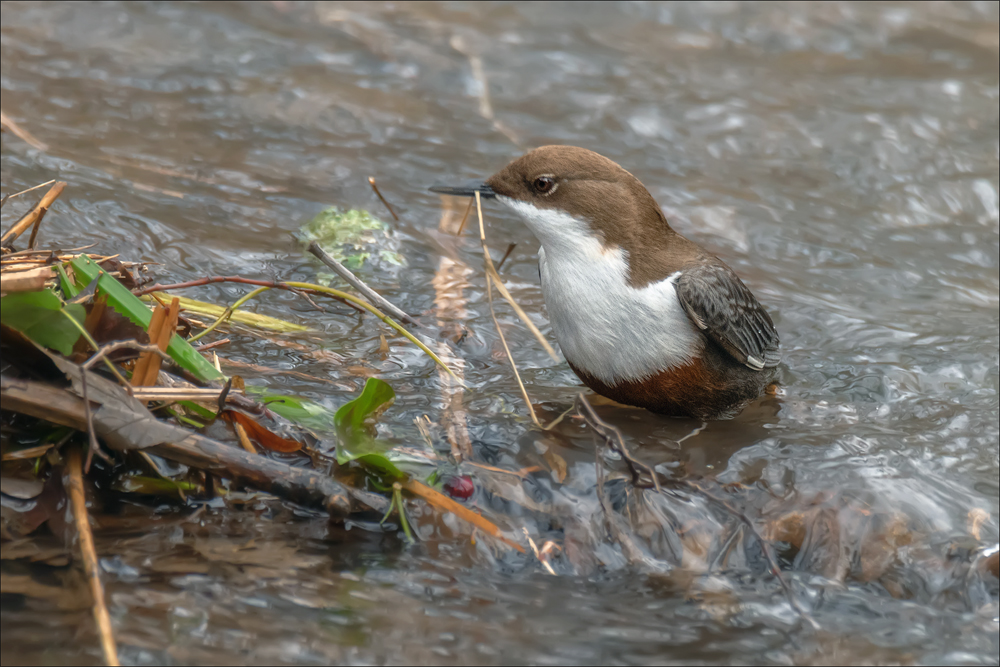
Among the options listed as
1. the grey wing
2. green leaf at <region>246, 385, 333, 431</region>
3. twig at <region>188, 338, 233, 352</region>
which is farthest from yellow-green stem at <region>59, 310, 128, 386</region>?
the grey wing

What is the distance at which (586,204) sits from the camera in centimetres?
Answer: 373

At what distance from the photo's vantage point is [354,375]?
395 centimetres

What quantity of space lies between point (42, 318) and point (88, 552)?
26.4 inches

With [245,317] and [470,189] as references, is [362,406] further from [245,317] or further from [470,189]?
[245,317]

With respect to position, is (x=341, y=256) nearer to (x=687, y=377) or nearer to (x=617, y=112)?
(x=687, y=377)

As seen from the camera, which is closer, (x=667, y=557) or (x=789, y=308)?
(x=667, y=557)

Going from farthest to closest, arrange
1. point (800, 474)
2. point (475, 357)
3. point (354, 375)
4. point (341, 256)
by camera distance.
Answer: point (341, 256)
point (475, 357)
point (354, 375)
point (800, 474)

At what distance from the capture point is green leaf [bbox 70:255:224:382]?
9.48 feet

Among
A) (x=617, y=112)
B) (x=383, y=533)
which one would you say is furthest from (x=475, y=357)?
(x=617, y=112)

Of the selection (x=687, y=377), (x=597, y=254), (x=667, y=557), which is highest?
(x=597, y=254)

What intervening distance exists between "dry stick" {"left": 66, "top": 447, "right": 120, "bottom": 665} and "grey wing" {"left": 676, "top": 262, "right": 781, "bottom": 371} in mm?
2160

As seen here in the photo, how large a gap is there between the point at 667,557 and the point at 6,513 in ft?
6.51

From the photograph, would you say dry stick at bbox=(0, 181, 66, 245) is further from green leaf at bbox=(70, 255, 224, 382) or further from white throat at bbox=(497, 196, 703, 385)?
white throat at bbox=(497, 196, 703, 385)

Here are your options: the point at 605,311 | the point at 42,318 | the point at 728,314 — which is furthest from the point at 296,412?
the point at 728,314
